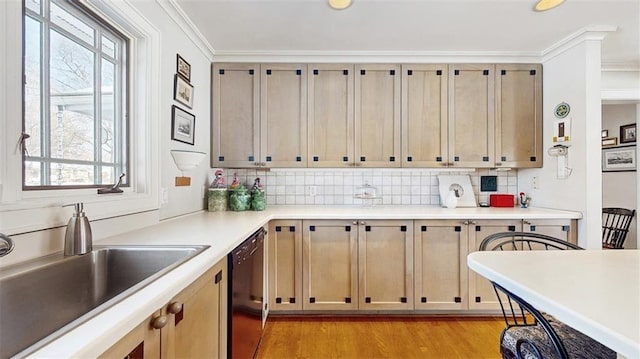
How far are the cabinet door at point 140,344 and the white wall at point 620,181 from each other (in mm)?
5874

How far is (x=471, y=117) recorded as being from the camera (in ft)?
9.07

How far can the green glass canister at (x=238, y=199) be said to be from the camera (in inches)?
103

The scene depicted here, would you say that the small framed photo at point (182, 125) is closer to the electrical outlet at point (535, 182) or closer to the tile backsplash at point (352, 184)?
the tile backsplash at point (352, 184)

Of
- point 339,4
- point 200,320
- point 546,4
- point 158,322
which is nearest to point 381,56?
point 339,4

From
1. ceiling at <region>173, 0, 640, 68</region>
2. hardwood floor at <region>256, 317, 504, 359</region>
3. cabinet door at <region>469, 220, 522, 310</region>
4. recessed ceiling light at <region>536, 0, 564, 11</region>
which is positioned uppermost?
ceiling at <region>173, 0, 640, 68</region>

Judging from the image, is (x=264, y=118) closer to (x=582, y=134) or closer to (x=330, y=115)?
(x=330, y=115)

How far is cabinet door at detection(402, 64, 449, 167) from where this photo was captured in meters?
2.76

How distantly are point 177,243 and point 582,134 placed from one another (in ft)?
10.1

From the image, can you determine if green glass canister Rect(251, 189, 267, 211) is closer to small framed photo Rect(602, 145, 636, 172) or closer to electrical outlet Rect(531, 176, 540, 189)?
electrical outlet Rect(531, 176, 540, 189)

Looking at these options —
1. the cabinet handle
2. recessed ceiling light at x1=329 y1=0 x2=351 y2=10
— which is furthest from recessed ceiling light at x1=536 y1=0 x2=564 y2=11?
the cabinet handle

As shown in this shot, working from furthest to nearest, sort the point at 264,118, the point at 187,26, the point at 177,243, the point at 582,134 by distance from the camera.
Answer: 1. the point at 264,118
2. the point at 582,134
3. the point at 187,26
4. the point at 177,243

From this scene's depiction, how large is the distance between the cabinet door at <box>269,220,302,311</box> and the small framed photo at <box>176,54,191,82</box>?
4.35 ft

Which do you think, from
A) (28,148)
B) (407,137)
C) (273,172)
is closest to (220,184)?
(273,172)

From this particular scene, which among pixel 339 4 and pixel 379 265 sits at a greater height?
pixel 339 4
